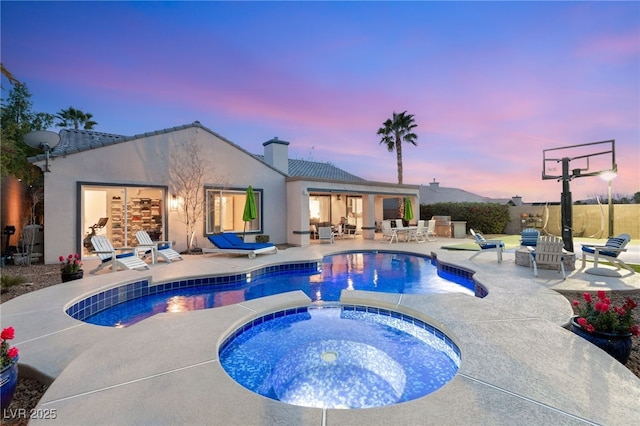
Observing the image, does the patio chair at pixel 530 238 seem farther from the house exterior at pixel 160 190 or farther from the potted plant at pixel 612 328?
the house exterior at pixel 160 190

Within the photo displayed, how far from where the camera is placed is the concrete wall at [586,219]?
15.1 m

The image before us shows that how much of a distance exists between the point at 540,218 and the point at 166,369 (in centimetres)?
2146

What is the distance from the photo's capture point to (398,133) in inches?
911

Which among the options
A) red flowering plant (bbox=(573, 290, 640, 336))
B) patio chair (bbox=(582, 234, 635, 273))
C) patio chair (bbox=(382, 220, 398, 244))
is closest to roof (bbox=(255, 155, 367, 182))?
patio chair (bbox=(382, 220, 398, 244))

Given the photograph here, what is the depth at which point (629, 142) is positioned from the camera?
14578 millimetres

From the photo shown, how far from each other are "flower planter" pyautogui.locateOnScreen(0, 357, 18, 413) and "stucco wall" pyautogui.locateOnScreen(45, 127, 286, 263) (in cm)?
902

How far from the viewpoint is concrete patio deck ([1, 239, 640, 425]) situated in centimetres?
212

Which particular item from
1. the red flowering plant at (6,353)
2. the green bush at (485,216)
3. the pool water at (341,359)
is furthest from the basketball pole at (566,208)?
the red flowering plant at (6,353)

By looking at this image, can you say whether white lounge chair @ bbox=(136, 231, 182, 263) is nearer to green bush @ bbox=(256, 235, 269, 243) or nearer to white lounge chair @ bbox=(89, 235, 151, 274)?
white lounge chair @ bbox=(89, 235, 151, 274)

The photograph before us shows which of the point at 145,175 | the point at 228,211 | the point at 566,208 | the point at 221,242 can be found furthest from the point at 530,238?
the point at 145,175

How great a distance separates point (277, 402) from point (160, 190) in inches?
437

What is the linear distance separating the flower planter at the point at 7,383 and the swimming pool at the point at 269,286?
2.90m

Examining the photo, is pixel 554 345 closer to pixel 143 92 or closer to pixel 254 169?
pixel 254 169

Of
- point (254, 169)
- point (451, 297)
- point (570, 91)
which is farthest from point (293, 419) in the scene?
point (570, 91)
